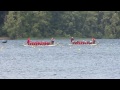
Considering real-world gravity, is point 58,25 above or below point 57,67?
above

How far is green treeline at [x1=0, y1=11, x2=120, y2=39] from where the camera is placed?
64.9 m

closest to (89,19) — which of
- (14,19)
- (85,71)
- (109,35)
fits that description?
(109,35)

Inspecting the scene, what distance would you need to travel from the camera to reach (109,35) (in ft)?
216

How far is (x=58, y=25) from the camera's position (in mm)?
65438

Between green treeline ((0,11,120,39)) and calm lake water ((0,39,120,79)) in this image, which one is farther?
green treeline ((0,11,120,39))

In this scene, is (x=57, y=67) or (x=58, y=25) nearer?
(x=57, y=67)

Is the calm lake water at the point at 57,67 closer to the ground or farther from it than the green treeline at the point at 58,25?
closer to the ground

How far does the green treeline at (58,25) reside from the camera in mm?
64938

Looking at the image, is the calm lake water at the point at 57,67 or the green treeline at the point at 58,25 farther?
the green treeline at the point at 58,25

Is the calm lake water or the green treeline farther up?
the green treeline
